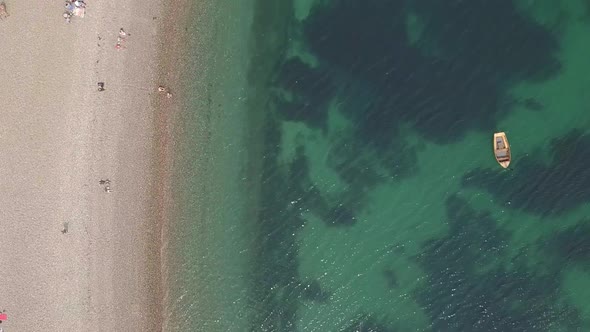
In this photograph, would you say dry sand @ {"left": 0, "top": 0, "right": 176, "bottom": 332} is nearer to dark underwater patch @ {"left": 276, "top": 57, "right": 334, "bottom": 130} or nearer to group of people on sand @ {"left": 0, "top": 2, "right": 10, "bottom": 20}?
group of people on sand @ {"left": 0, "top": 2, "right": 10, "bottom": 20}

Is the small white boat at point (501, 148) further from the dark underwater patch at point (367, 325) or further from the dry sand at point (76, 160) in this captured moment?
the dry sand at point (76, 160)

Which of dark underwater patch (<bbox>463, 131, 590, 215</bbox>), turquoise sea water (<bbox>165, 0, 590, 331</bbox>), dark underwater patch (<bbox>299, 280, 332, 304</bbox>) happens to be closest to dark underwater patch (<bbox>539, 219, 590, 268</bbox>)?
turquoise sea water (<bbox>165, 0, 590, 331</bbox>)

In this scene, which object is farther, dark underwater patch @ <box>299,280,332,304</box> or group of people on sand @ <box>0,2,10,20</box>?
dark underwater patch @ <box>299,280,332,304</box>

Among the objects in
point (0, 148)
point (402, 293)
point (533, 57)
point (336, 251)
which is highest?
point (533, 57)

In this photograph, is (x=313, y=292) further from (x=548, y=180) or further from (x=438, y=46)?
(x=438, y=46)

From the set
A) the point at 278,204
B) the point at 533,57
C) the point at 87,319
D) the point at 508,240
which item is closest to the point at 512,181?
the point at 508,240

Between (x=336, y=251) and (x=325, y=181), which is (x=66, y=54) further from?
(x=336, y=251)
